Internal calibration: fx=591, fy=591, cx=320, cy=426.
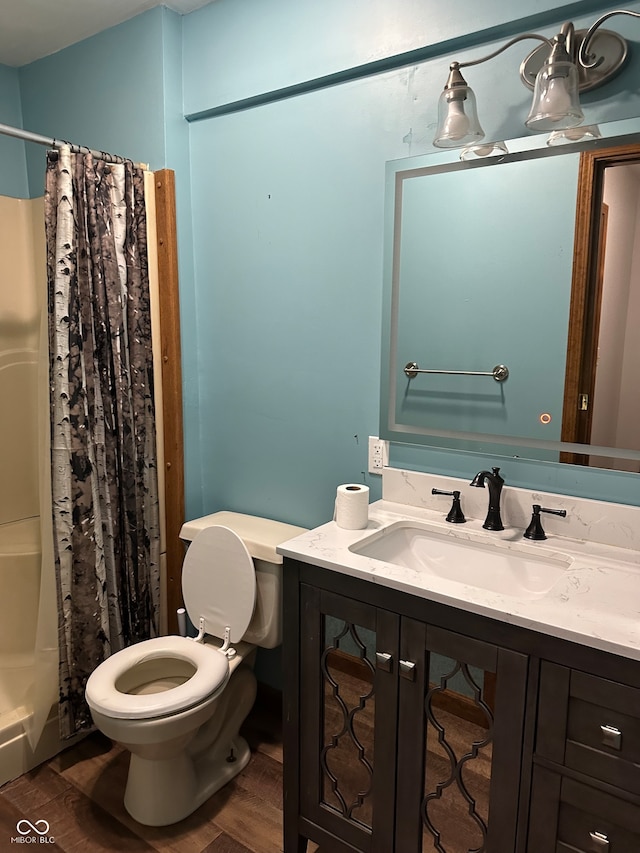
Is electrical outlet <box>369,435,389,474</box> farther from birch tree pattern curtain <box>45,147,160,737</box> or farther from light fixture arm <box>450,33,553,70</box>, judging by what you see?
light fixture arm <box>450,33,553,70</box>

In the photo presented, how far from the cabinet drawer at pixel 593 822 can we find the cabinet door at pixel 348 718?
39 cm

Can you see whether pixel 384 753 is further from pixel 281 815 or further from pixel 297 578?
pixel 281 815

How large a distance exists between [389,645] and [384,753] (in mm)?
280

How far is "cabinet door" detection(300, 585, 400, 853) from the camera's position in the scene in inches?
55.9

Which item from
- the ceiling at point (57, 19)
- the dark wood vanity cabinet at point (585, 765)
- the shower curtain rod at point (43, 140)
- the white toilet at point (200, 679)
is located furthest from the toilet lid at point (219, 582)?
the ceiling at point (57, 19)

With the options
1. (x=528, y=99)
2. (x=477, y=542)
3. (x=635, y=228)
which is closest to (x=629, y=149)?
(x=635, y=228)

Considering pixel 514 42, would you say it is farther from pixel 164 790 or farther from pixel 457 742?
pixel 164 790

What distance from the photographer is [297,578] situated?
1.54 m

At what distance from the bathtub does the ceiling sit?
1972 millimetres

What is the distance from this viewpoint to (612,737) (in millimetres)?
1110

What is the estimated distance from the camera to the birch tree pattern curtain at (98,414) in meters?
1.92

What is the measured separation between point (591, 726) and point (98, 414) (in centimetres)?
168

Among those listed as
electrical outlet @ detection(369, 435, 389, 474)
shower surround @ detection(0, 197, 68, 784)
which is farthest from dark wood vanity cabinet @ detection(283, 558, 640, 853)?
shower surround @ detection(0, 197, 68, 784)

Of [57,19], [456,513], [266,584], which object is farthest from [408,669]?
[57,19]
